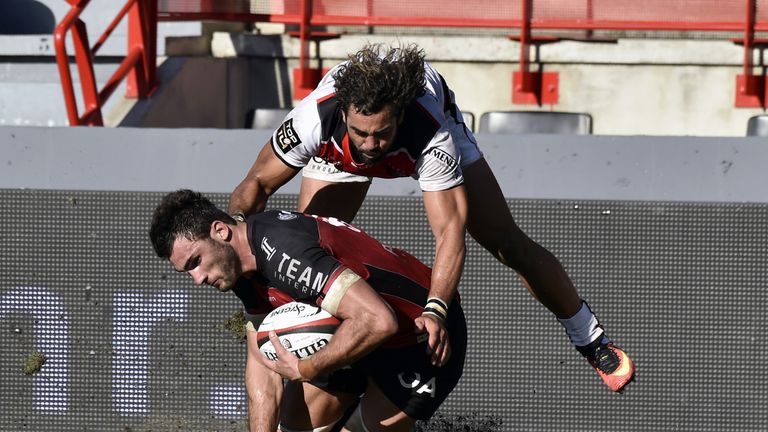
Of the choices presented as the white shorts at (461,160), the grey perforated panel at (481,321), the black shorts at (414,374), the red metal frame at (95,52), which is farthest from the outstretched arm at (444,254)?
the red metal frame at (95,52)

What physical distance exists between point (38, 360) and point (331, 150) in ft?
8.20

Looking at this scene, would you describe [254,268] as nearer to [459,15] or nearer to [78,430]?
[78,430]

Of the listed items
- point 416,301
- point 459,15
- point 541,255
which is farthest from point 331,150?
point 459,15

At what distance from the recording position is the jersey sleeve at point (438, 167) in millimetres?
4820

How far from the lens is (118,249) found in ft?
21.6

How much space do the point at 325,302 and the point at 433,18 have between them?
4.37 m

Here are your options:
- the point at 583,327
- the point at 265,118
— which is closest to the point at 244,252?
the point at 583,327

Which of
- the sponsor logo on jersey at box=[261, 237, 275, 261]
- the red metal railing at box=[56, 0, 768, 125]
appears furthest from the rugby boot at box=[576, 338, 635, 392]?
the red metal railing at box=[56, 0, 768, 125]

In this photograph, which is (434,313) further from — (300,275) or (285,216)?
(285,216)

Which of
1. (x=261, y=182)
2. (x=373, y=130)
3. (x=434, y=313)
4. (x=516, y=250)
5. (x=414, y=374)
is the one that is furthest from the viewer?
(x=516, y=250)

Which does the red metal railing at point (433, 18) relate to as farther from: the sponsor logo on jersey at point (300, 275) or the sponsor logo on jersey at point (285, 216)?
the sponsor logo on jersey at point (300, 275)

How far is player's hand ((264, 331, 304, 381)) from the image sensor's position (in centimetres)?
445

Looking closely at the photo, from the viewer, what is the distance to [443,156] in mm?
4832

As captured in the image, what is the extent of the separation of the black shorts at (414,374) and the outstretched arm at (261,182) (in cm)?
81
